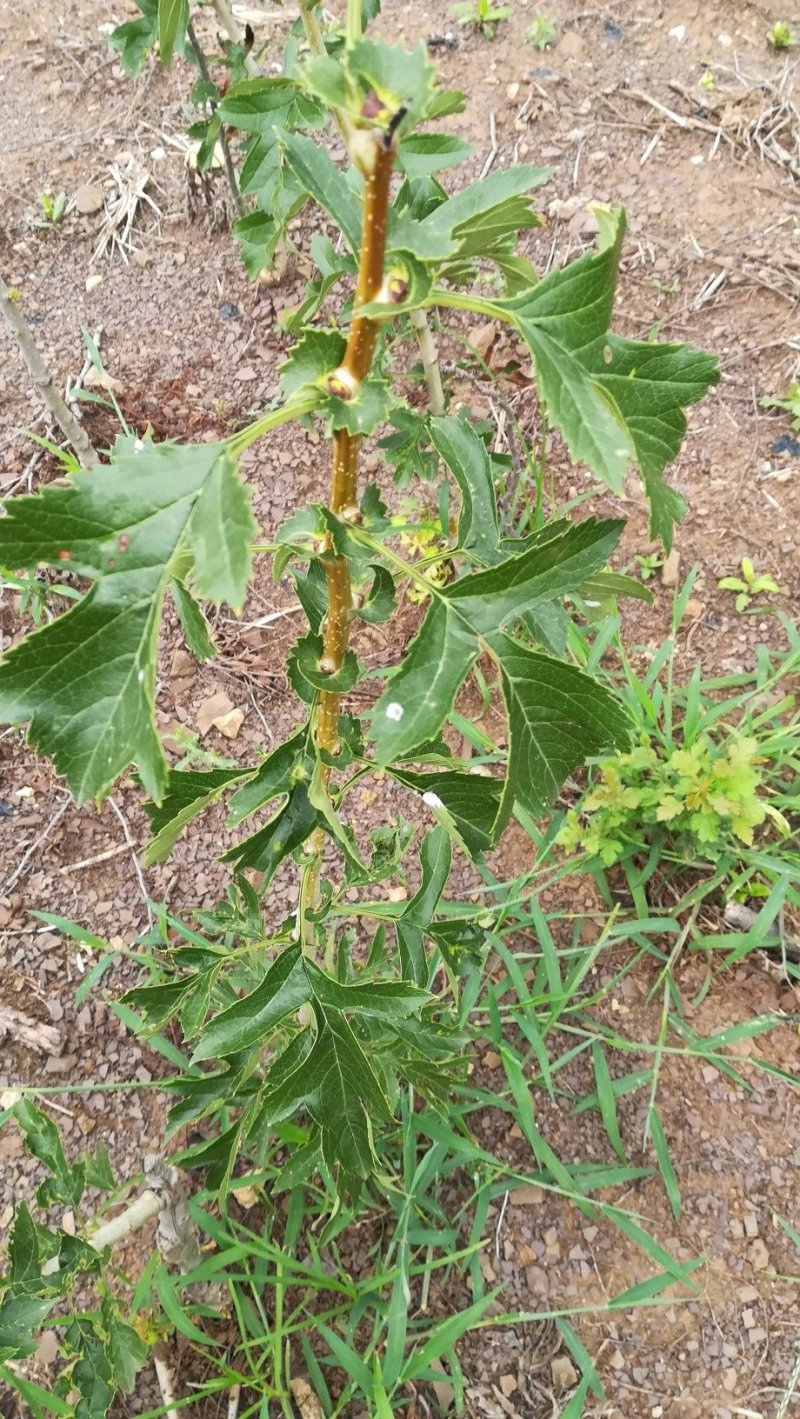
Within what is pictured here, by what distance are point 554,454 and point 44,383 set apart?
1.25 m

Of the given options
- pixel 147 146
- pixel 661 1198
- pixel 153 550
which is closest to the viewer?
pixel 153 550

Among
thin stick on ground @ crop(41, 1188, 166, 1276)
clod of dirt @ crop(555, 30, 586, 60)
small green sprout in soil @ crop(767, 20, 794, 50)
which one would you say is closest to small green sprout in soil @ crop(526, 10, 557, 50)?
clod of dirt @ crop(555, 30, 586, 60)

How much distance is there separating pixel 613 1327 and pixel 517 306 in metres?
1.63

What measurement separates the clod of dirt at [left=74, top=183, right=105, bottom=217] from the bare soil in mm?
37

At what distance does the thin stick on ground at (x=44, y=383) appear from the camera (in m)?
2.07

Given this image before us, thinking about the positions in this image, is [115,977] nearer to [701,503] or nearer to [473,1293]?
[473,1293]

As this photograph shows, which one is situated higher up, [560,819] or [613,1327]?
[560,819]

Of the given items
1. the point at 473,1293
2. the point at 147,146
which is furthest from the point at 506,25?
the point at 473,1293

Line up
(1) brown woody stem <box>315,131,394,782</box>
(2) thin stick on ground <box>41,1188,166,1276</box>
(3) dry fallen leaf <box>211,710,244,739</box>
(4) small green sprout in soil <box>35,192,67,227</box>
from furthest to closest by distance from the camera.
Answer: (4) small green sprout in soil <box>35,192,67,227</box> < (3) dry fallen leaf <box>211,710,244,739</box> < (2) thin stick on ground <box>41,1188,166,1276</box> < (1) brown woody stem <box>315,131,394,782</box>

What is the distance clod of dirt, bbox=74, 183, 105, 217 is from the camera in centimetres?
299

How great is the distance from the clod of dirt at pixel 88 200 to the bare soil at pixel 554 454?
0.12ft

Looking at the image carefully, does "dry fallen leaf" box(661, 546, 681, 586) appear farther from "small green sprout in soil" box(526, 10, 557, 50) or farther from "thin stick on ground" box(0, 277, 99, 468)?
"small green sprout in soil" box(526, 10, 557, 50)

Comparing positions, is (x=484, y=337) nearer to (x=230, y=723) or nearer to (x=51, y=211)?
(x=230, y=723)

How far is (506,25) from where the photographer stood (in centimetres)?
320
